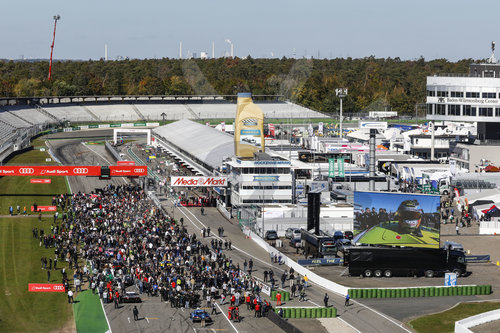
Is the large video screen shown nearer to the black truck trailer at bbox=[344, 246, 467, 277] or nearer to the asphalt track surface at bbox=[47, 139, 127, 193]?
the black truck trailer at bbox=[344, 246, 467, 277]

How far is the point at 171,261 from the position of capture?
54.6 meters

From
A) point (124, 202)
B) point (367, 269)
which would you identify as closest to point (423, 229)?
point (367, 269)

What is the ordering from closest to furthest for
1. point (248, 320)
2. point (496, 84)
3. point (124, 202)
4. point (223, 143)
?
point (248, 320) → point (124, 202) → point (496, 84) → point (223, 143)

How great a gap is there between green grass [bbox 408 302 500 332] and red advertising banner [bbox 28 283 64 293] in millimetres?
21029

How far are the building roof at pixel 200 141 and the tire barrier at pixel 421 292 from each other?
47697 millimetres

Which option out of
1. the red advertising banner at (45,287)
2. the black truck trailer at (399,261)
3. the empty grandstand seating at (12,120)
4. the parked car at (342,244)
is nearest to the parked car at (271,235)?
the parked car at (342,244)

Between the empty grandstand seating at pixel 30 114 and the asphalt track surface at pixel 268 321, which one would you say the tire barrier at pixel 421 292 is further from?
the empty grandstand seating at pixel 30 114

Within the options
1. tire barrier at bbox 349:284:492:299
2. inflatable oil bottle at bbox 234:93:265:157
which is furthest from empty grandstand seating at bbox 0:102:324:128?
tire barrier at bbox 349:284:492:299

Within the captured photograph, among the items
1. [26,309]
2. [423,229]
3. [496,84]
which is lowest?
[26,309]

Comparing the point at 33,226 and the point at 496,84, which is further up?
the point at 496,84

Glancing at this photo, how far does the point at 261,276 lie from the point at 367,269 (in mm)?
6892

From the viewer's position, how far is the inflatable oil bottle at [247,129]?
84.7 meters

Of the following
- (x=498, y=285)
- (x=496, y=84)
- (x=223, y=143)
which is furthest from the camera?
(x=223, y=143)

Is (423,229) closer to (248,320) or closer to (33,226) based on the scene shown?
(248,320)
